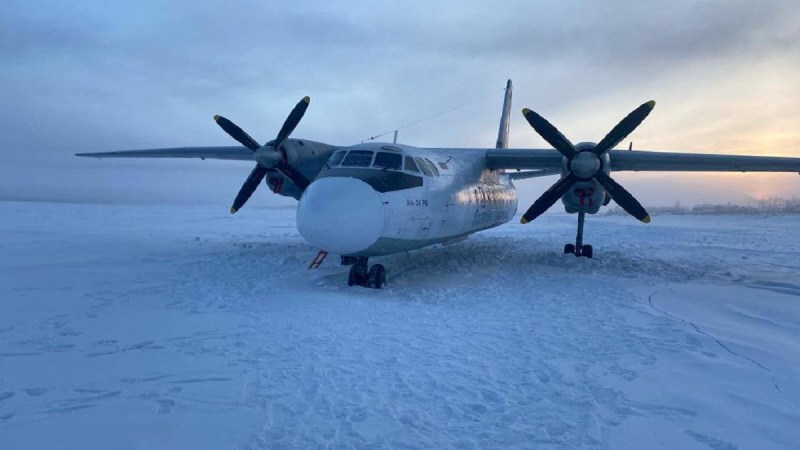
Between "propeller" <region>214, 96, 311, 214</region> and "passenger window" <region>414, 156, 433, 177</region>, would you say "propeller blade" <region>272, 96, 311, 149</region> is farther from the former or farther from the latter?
"passenger window" <region>414, 156, 433, 177</region>

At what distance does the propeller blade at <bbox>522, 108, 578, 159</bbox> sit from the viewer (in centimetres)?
1292

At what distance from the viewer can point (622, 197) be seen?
12.6 meters

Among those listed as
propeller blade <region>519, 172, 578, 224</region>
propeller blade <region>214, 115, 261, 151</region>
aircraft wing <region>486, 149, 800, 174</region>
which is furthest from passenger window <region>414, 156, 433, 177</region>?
propeller blade <region>214, 115, 261, 151</region>

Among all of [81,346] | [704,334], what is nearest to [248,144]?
[81,346]

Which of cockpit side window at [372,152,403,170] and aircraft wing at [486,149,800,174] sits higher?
aircraft wing at [486,149,800,174]

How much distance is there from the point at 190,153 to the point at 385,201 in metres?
12.4

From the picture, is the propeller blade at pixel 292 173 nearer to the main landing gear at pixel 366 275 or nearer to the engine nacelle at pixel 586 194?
the main landing gear at pixel 366 275

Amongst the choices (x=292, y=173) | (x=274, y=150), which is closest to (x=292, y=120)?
(x=274, y=150)

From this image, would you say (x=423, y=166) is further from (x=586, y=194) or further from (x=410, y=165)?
(x=586, y=194)

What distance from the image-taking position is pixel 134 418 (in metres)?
3.45

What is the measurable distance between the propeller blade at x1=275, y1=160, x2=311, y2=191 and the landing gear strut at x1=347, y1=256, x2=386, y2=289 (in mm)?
5482

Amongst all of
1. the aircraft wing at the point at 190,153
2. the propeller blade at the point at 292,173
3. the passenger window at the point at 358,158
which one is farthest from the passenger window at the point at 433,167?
the aircraft wing at the point at 190,153

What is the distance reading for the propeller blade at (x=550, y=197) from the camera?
13.0m

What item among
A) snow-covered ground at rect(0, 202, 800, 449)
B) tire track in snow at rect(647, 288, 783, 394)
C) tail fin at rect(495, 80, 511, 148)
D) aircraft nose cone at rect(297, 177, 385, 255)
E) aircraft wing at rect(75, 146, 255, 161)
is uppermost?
tail fin at rect(495, 80, 511, 148)
